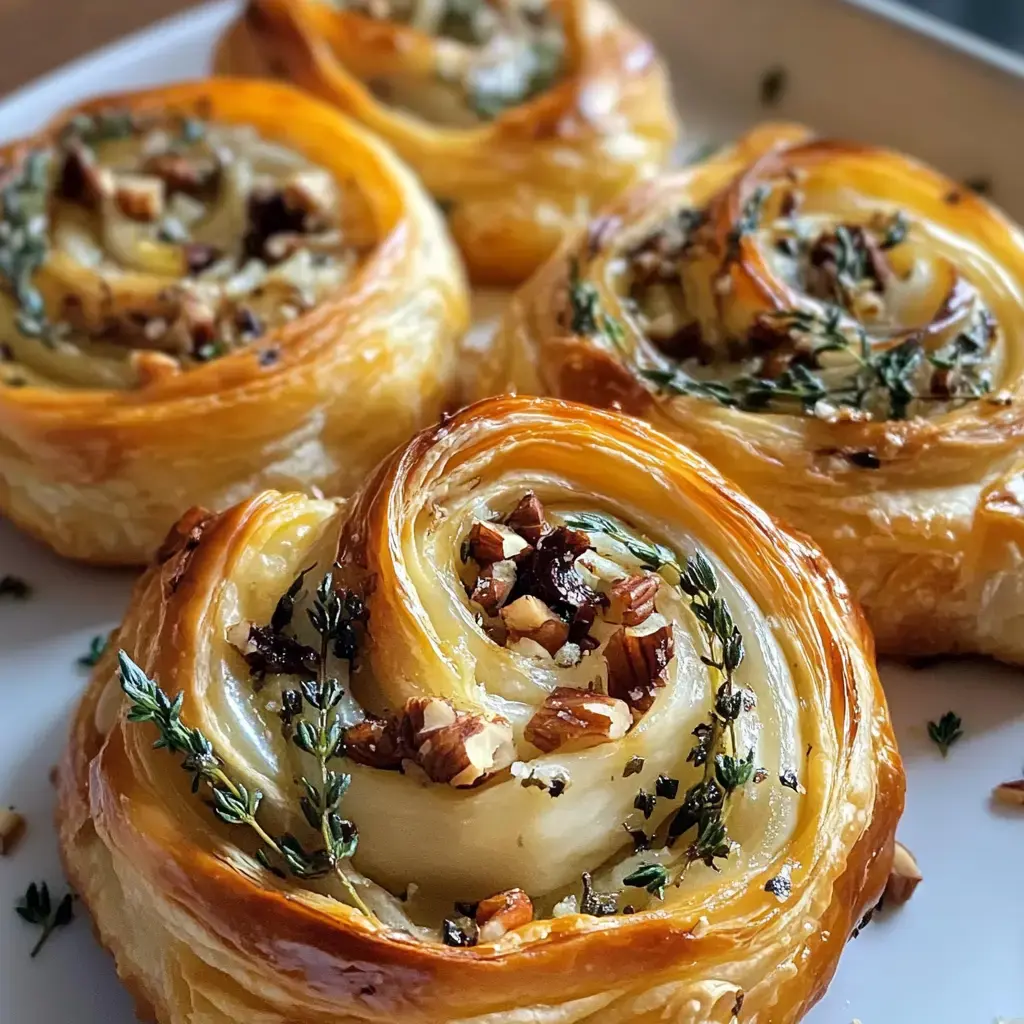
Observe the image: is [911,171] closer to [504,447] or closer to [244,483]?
[504,447]

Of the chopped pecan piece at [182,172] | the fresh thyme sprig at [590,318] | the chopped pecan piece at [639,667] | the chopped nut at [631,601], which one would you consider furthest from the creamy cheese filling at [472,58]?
the chopped pecan piece at [639,667]

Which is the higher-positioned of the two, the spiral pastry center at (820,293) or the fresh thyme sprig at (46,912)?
the spiral pastry center at (820,293)

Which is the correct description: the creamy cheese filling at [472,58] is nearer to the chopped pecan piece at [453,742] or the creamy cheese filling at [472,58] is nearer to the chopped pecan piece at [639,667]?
the chopped pecan piece at [639,667]

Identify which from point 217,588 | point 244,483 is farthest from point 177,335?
point 217,588

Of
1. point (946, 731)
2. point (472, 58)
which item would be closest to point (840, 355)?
point (946, 731)

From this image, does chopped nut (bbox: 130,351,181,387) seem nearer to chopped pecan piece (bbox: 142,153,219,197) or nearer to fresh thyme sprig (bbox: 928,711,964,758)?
chopped pecan piece (bbox: 142,153,219,197)

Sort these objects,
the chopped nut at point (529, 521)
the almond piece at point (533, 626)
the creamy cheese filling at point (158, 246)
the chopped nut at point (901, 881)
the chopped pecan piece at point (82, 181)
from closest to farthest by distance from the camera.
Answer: the almond piece at point (533, 626)
the chopped nut at point (529, 521)
the chopped nut at point (901, 881)
the creamy cheese filling at point (158, 246)
the chopped pecan piece at point (82, 181)
